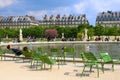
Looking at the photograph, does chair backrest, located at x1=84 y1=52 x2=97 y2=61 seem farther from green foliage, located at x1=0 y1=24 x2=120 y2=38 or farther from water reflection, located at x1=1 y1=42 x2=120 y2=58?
green foliage, located at x1=0 y1=24 x2=120 y2=38

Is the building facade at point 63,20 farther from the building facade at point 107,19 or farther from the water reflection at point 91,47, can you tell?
the water reflection at point 91,47

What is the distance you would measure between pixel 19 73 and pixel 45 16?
528 feet

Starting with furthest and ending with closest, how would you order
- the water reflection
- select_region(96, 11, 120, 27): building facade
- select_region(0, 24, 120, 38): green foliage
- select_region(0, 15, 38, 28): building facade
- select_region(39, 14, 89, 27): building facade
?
1. select_region(0, 15, 38, 28): building facade
2. select_region(39, 14, 89, 27): building facade
3. select_region(96, 11, 120, 27): building facade
4. select_region(0, 24, 120, 38): green foliage
5. the water reflection

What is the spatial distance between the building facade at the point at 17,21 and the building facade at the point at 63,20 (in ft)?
22.3

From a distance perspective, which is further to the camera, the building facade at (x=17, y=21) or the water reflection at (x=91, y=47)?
the building facade at (x=17, y=21)

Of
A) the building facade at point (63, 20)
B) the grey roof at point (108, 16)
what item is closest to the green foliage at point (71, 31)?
the grey roof at point (108, 16)

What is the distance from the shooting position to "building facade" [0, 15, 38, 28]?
17188cm

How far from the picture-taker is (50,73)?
540 inches

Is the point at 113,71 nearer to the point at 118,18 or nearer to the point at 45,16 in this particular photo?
the point at 118,18

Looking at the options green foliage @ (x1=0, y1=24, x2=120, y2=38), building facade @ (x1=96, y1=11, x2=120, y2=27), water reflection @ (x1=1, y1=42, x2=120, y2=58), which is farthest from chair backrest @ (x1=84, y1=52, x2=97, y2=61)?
building facade @ (x1=96, y1=11, x2=120, y2=27)

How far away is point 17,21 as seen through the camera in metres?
172

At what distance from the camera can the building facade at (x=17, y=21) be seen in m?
172

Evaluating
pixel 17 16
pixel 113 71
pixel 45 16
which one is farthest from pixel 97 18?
pixel 113 71

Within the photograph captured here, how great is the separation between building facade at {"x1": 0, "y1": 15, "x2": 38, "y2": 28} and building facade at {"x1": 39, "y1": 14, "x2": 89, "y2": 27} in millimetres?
6784
